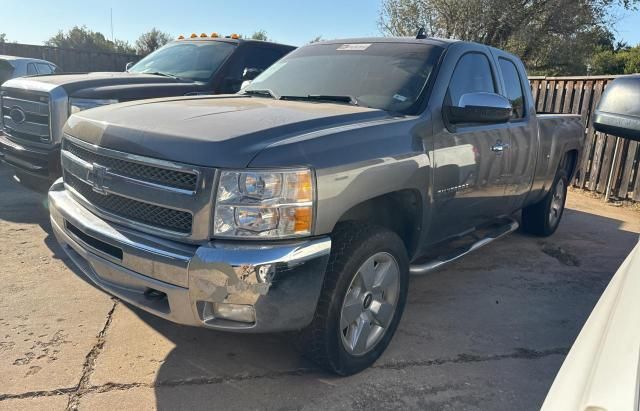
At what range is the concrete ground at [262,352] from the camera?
2.83 metres

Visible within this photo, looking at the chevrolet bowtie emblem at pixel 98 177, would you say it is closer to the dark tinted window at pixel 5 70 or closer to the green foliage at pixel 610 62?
the dark tinted window at pixel 5 70

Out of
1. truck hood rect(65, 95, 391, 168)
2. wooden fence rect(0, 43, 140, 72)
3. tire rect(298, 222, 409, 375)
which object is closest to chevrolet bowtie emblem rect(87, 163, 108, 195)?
truck hood rect(65, 95, 391, 168)

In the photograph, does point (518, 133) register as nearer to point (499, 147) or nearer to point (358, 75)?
point (499, 147)

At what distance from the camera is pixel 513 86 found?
191 inches

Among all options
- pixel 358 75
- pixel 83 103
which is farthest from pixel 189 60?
pixel 358 75

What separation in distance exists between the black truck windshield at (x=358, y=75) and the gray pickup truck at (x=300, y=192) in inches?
0.6

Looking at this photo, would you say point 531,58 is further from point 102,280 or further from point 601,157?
point 102,280

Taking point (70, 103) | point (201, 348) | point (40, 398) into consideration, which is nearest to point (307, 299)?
point (201, 348)

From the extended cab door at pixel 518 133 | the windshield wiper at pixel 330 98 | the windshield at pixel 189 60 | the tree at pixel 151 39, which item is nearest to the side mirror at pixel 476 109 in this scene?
the windshield wiper at pixel 330 98

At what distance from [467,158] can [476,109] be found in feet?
1.28

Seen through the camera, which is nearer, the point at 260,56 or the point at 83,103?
the point at 83,103

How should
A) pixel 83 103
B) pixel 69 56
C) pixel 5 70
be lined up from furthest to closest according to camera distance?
1. pixel 69 56
2. pixel 5 70
3. pixel 83 103

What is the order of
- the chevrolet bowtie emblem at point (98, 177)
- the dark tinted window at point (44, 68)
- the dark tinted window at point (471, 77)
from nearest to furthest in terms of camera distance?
1. the chevrolet bowtie emblem at point (98, 177)
2. the dark tinted window at point (471, 77)
3. the dark tinted window at point (44, 68)

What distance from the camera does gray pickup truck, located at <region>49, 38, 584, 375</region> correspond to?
2475 millimetres
